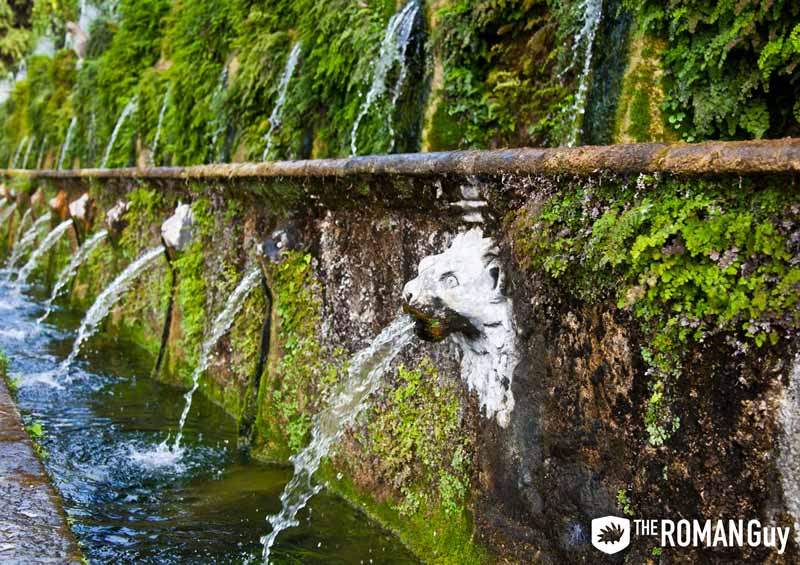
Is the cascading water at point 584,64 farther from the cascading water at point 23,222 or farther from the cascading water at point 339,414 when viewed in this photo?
the cascading water at point 23,222

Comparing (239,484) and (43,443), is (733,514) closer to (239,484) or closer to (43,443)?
(239,484)

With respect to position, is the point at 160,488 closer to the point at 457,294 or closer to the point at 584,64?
the point at 457,294

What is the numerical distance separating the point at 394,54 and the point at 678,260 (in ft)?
15.2

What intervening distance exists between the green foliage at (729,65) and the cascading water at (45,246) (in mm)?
10304

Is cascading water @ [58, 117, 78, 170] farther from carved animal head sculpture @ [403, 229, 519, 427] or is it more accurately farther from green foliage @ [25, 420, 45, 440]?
carved animal head sculpture @ [403, 229, 519, 427]

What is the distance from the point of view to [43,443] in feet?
17.9

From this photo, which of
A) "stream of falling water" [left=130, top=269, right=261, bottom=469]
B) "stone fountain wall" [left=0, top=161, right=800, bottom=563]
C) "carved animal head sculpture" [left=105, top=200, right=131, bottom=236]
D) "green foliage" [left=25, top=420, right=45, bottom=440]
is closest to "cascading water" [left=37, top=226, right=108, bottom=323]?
"carved animal head sculpture" [left=105, top=200, right=131, bottom=236]

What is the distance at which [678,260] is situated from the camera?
8.52 ft

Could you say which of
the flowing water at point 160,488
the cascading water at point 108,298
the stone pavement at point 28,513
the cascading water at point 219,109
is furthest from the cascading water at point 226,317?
the cascading water at point 219,109

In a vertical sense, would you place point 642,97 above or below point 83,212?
above

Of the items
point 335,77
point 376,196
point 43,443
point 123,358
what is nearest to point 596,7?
point 376,196

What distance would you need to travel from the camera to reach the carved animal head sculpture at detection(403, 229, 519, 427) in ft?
11.4

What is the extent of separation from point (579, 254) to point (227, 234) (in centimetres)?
438

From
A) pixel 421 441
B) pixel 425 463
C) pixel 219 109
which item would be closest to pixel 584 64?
pixel 421 441
